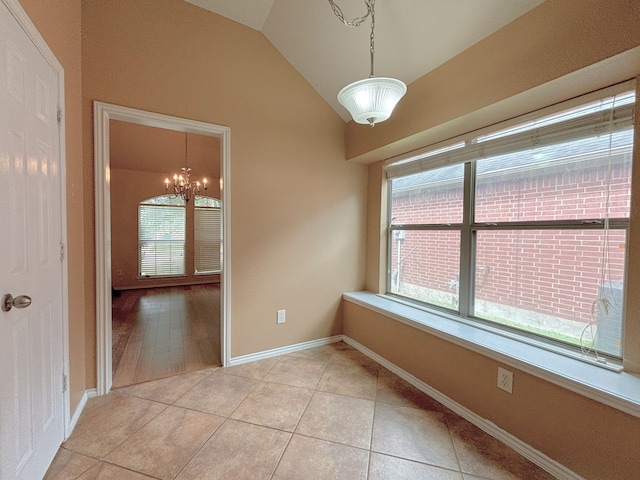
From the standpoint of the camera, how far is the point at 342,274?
3.15 m

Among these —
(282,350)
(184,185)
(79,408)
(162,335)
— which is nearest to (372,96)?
(282,350)

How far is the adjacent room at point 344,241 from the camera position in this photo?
52.9 inches

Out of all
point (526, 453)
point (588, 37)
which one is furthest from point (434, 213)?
point (526, 453)

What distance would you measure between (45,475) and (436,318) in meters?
2.58

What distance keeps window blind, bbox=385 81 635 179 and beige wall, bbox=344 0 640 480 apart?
77 mm

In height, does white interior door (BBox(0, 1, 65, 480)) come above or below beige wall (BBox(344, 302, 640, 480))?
above

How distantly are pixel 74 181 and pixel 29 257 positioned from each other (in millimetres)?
775

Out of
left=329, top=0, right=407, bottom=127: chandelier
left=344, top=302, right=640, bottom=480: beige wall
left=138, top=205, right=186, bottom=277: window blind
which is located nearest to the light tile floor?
left=344, top=302, right=640, bottom=480: beige wall

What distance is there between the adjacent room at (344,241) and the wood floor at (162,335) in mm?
55

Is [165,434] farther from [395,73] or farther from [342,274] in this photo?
[395,73]

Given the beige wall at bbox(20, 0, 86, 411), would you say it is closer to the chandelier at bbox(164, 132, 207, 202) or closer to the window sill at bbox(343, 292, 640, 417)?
the window sill at bbox(343, 292, 640, 417)

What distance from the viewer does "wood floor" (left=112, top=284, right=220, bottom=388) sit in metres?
2.48

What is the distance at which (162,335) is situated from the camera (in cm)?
328

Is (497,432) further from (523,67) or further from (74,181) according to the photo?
(74,181)
